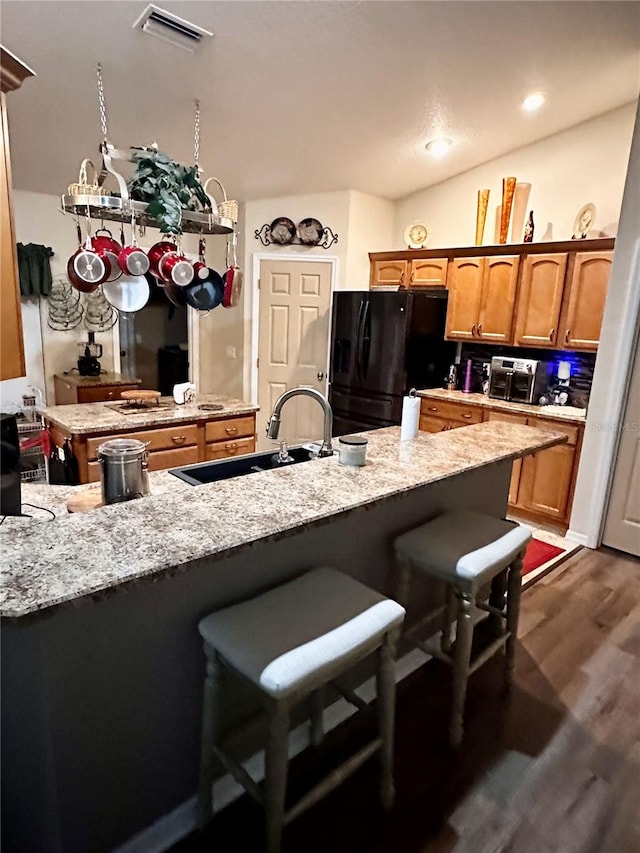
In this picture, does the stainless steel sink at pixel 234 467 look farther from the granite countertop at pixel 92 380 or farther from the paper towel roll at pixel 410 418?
the granite countertop at pixel 92 380

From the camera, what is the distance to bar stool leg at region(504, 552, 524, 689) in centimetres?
199

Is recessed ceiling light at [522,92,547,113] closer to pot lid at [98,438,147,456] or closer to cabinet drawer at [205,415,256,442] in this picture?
cabinet drawer at [205,415,256,442]

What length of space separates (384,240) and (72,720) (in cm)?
485

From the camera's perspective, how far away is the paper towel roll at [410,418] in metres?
2.16

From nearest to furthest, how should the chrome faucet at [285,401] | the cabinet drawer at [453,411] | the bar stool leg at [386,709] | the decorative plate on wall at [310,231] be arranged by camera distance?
1. the bar stool leg at [386,709]
2. the chrome faucet at [285,401]
3. the cabinet drawer at [453,411]
4. the decorative plate on wall at [310,231]

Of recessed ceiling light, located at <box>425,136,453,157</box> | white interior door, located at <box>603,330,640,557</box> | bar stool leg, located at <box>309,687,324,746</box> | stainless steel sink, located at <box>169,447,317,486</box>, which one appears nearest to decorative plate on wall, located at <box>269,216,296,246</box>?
recessed ceiling light, located at <box>425,136,453,157</box>

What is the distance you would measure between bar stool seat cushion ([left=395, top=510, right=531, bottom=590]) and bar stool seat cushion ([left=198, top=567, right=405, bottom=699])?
1.17 feet

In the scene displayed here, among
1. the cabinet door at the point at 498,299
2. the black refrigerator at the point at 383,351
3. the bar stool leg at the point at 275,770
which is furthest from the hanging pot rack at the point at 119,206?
the cabinet door at the point at 498,299

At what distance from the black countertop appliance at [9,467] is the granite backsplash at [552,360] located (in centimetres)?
375

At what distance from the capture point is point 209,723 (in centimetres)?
137

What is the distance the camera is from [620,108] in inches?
143

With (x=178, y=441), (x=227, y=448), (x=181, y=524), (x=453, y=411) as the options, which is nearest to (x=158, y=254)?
(x=178, y=441)

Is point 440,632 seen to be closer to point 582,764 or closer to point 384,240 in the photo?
point 582,764

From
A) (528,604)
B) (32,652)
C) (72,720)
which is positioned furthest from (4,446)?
(528,604)
